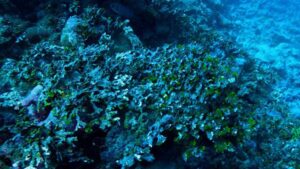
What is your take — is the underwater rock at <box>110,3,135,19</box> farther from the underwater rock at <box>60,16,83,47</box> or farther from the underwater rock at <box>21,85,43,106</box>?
the underwater rock at <box>21,85,43,106</box>

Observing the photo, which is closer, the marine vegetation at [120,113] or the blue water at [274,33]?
the marine vegetation at [120,113]

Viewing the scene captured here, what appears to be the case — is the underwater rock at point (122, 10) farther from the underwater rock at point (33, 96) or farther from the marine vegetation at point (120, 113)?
the underwater rock at point (33, 96)

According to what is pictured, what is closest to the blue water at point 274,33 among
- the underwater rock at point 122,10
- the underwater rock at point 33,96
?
the underwater rock at point 122,10

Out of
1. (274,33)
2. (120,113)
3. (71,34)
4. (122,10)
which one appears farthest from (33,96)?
(274,33)

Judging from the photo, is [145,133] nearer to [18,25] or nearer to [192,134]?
[192,134]

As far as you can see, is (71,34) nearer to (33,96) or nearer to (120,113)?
(33,96)

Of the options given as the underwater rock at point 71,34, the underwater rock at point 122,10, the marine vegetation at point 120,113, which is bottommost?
the marine vegetation at point 120,113

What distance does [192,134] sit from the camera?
3855 millimetres

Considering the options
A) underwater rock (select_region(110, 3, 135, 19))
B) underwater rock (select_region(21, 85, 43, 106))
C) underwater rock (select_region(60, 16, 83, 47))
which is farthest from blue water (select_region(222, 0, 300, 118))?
underwater rock (select_region(21, 85, 43, 106))

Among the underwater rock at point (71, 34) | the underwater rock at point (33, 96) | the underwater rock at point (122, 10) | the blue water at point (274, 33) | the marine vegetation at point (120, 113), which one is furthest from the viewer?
the blue water at point (274, 33)

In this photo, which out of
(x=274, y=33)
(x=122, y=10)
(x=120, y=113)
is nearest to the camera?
(x=120, y=113)

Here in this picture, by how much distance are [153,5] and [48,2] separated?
9.99 ft

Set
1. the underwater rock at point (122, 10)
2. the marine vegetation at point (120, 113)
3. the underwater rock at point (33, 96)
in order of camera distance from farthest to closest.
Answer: the underwater rock at point (122, 10) → the underwater rock at point (33, 96) → the marine vegetation at point (120, 113)

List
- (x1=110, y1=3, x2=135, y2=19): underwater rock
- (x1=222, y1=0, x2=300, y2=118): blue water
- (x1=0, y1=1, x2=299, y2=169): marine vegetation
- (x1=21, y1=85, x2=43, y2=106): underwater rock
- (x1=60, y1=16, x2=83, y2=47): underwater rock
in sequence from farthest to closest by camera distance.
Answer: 1. (x1=222, y1=0, x2=300, y2=118): blue water
2. (x1=110, y1=3, x2=135, y2=19): underwater rock
3. (x1=60, y1=16, x2=83, y2=47): underwater rock
4. (x1=21, y1=85, x2=43, y2=106): underwater rock
5. (x1=0, y1=1, x2=299, y2=169): marine vegetation
